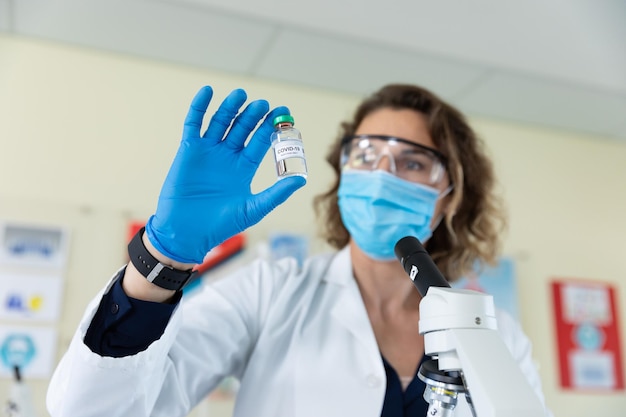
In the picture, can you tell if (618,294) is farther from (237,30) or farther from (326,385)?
(326,385)

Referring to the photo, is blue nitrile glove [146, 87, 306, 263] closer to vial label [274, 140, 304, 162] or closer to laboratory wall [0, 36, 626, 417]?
vial label [274, 140, 304, 162]

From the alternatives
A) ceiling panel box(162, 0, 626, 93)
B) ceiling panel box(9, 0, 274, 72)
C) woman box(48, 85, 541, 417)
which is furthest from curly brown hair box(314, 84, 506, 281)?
ceiling panel box(9, 0, 274, 72)

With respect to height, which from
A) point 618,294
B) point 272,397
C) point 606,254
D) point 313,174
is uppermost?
point 313,174

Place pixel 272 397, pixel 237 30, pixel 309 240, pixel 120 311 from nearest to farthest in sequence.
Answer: pixel 120 311, pixel 272 397, pixel 237 30, pixel 309 240

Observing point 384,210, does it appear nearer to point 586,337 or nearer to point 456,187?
point 456,187

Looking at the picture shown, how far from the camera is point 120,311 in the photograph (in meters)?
0.78

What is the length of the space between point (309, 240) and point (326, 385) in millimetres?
1654

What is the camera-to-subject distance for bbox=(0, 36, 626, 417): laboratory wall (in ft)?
7.83

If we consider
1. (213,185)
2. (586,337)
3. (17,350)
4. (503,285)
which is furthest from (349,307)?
(586,337)

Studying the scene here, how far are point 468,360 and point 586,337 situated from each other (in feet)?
9.25

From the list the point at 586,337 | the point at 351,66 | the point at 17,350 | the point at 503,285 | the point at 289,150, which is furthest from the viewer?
the point at 586,337

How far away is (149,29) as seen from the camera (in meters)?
2.45

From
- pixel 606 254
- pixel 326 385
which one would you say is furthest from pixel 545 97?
pixel 326 385

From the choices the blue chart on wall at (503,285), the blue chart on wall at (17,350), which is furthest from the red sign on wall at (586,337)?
the blue chart on wall at (17,350)
